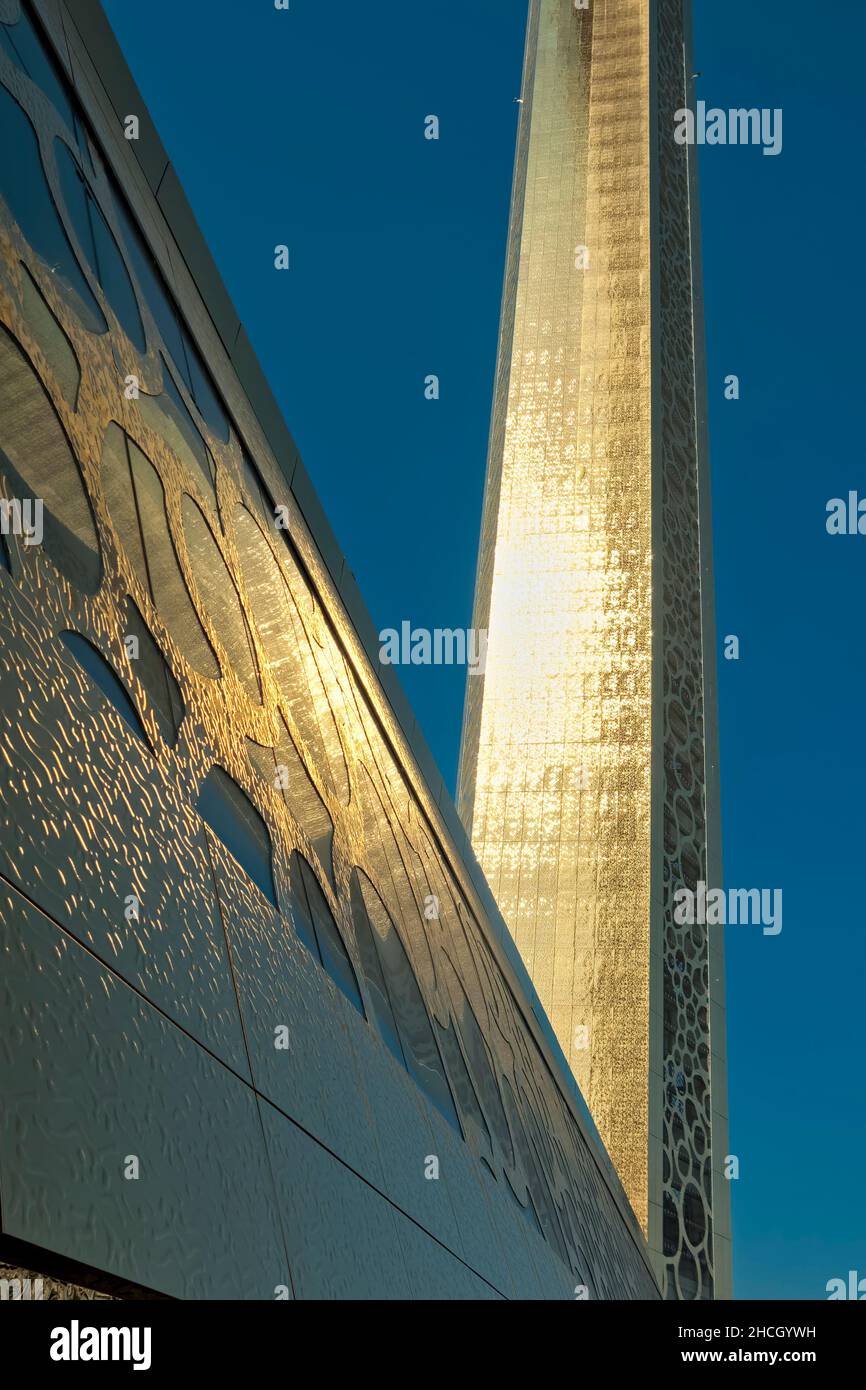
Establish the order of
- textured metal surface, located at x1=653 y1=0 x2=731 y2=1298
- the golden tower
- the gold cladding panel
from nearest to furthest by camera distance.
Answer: textured metal surface, located at x1=653 y1=0 x2=731 y2=1298 → the golden tower → the gold cladding panel

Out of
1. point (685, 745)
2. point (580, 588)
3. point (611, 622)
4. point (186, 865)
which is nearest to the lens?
point (186, 865)

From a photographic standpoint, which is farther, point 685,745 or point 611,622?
point 685,745

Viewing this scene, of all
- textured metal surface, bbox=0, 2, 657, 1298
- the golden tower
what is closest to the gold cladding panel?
the golden tower

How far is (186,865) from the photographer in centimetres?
224

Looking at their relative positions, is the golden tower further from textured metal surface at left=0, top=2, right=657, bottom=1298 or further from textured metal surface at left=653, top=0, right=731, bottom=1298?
textured metal surface at left=0, top=2, right=657, bottom=1298

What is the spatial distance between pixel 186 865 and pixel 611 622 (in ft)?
38.3

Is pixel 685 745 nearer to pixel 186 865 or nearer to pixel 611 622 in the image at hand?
pixel 611 622

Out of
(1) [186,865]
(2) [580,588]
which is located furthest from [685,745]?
(1) [186,865]

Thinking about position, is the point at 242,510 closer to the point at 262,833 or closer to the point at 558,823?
the point at 262,833

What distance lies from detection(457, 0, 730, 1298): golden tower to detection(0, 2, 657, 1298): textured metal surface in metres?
8.16

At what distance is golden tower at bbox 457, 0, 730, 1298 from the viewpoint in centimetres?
1227

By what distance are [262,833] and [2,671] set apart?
3.44ft

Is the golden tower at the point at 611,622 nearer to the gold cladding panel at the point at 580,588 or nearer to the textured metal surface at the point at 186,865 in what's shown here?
the gold cladding panel at the point at 580,588

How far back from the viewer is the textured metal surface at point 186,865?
1.67 meters
